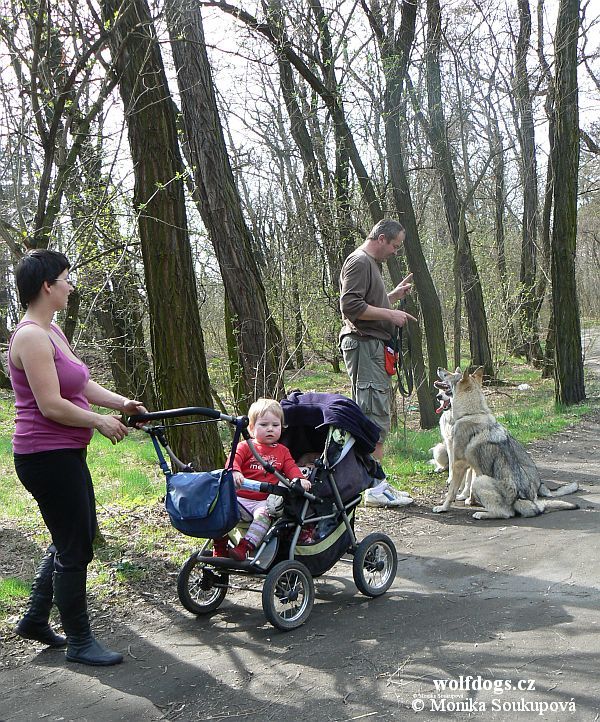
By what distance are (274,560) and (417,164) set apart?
1172 centimetres

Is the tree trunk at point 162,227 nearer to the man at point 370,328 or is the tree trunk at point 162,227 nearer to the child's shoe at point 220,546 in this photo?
the man at point 370,328

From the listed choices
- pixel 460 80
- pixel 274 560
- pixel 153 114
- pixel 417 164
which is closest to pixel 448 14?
pixel 460 80

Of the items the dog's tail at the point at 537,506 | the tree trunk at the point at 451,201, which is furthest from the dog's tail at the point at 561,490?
the tree trunk at the point at 451,201

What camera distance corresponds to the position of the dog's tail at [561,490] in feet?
22.8

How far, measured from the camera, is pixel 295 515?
14.4ft

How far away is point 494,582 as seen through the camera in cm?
483

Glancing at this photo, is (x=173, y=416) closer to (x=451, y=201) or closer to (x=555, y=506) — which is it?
(x=555, y=506)

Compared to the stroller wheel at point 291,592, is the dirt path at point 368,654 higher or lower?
lower

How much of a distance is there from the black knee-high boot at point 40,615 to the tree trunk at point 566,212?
10706 mm

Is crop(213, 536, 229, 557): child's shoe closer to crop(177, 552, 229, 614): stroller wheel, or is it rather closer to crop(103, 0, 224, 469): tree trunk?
crop(177, 552, 229, 614): stroller wheel

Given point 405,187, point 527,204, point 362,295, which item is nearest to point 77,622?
point 362,295

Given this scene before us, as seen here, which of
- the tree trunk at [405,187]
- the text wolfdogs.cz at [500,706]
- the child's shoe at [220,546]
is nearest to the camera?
the text wolfdogs.cz at [500,706]

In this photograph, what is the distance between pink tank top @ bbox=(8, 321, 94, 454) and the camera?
3652 millimetres

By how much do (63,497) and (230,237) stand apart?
205 inches
